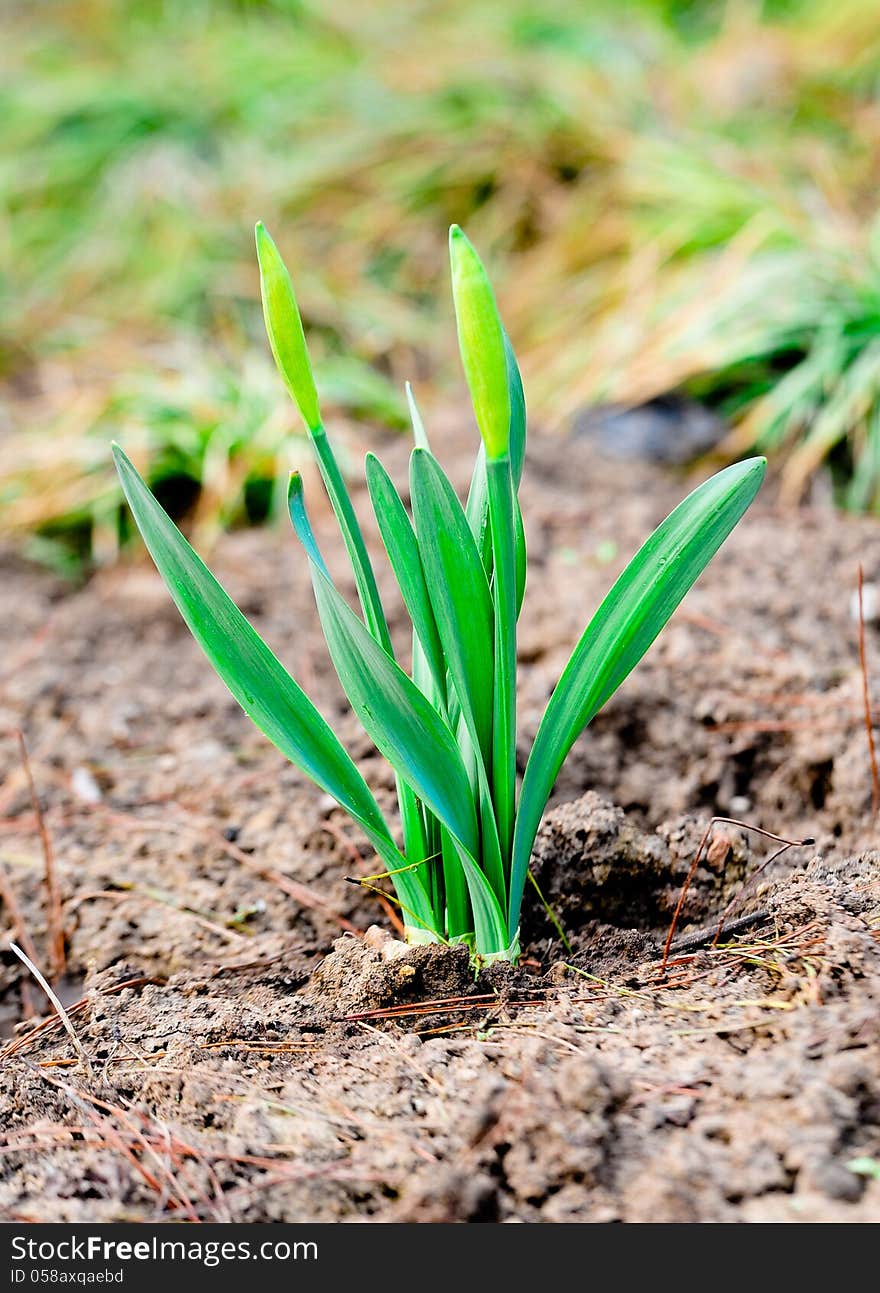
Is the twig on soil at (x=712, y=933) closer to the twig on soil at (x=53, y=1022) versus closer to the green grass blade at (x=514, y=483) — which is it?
the green grass blade at (x=514, y=483)

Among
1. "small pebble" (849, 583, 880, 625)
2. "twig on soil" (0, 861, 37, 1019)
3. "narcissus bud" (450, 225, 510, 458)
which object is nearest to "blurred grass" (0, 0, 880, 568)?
"small pebble" (849, 583, 880, 625)

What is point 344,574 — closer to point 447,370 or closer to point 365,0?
point 447,370

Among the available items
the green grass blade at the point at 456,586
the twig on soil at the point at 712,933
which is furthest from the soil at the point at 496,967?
the green grass blade at the point at 456,586

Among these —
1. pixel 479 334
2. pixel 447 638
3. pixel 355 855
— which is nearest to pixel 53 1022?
pixel 355 855

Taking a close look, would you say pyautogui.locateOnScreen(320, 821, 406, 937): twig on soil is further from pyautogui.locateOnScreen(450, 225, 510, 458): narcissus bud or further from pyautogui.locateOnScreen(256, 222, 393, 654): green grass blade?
pyautogui.locateOnScreen(450, 225, 510, 458): narcissus bud

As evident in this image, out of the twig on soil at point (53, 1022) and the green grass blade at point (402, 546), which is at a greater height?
the green grass blade at point (402, 546)

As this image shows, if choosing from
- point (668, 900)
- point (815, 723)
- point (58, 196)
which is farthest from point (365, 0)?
point (668, 900)
